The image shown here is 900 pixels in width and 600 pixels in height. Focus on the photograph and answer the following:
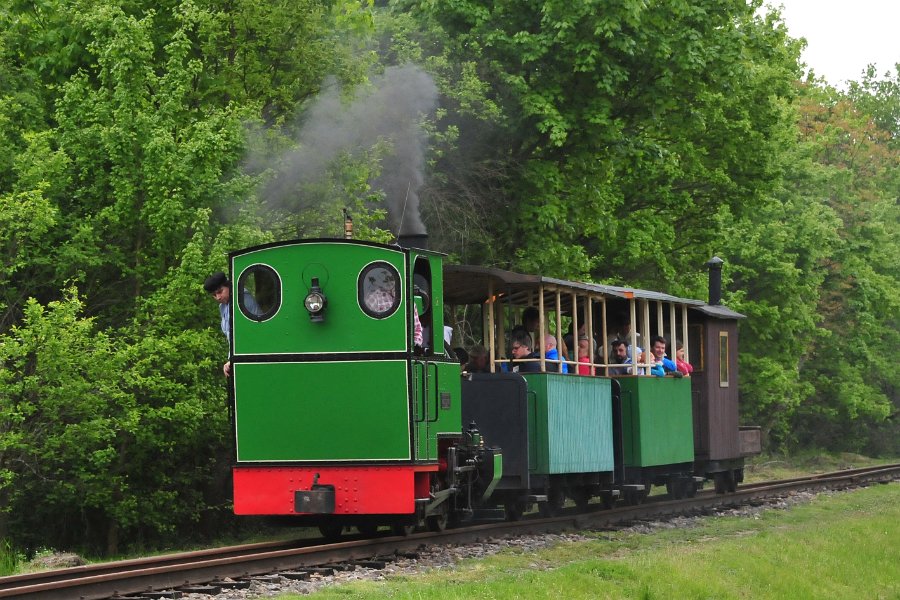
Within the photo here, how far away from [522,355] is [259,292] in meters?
3.80

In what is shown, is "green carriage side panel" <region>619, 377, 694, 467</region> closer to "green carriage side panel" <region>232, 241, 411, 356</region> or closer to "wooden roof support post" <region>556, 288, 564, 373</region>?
"wooden roof support post" <region>556, 288, 564, 373</region>

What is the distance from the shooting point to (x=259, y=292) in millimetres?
13109

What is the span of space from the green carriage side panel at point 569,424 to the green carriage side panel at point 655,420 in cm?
40

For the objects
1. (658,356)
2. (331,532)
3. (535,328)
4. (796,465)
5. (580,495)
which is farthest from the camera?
(796,465)

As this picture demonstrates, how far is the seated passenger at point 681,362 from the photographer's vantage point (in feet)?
65.1

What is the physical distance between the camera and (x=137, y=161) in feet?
56.9

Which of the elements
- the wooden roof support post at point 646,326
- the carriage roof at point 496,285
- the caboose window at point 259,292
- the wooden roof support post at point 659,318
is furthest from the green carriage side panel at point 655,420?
the caboose window at point 259,292

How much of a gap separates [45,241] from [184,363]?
2521 millimetres

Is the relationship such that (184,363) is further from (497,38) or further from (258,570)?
(497,38)

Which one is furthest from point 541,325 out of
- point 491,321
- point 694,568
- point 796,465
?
point 796,465

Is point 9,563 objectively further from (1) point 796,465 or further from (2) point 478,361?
(1) point 796,465

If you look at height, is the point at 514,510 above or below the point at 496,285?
below

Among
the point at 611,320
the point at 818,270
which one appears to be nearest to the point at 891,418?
the point at 818,270

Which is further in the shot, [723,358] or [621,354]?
[723,358]
